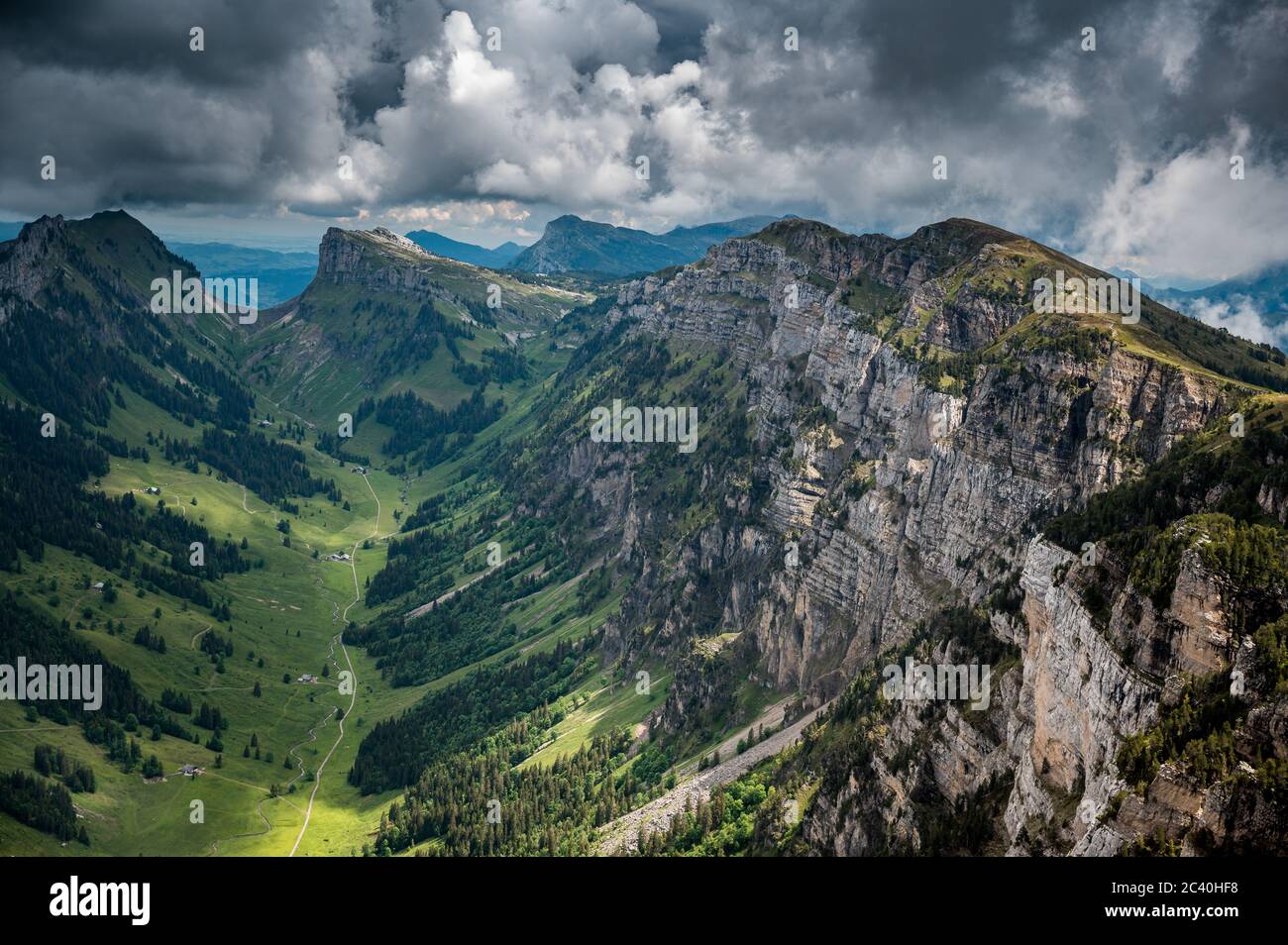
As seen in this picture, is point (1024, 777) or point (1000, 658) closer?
point (1024, 777)
